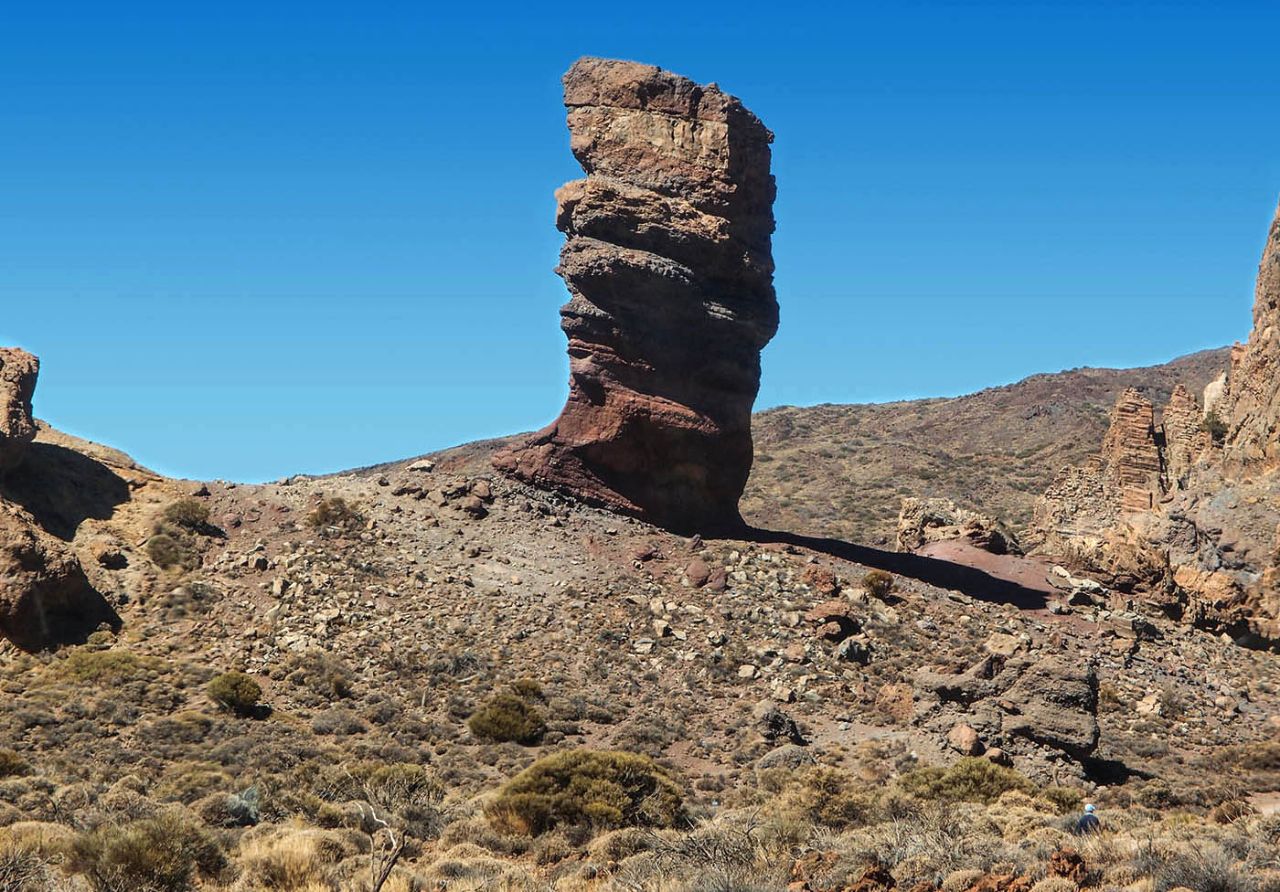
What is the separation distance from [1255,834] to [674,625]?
18.3m

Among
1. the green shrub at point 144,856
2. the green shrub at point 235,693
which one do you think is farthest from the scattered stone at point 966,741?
the green shrub at point 144,856

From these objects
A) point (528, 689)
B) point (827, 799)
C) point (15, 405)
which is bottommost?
point (827, 799)

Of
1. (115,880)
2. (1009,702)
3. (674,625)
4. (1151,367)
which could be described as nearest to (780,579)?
(674,625)

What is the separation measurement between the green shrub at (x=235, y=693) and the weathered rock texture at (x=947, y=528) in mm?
24305

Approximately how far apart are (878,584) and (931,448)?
5441cm

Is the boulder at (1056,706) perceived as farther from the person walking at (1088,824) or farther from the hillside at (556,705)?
the person walking at (1088,824)

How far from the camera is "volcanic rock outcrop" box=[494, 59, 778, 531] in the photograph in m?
36.6

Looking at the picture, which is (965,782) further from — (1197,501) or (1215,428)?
(1215,428)

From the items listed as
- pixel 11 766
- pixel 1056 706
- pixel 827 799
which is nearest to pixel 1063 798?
pixel 827 799

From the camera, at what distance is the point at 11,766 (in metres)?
23.2

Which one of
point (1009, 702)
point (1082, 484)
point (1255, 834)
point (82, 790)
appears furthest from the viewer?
point (1082, 484)

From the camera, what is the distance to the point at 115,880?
1407cm

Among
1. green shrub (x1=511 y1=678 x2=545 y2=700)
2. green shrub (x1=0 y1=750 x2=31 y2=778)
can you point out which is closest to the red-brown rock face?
green shrub (x1=511 y1=678 x2=545 y2=700)

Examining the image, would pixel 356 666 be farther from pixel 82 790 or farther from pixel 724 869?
pixel 724 869
